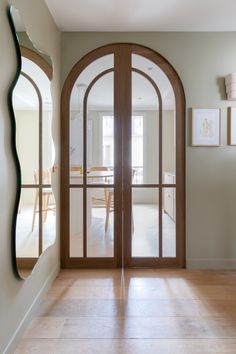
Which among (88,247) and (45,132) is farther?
(88,247)

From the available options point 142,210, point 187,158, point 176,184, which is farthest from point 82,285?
point 187,158

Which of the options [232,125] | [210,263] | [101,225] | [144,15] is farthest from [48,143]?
[210,263]

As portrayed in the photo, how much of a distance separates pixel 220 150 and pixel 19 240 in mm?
2260

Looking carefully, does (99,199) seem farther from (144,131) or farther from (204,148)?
(204,148)

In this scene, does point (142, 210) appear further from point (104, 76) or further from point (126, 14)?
point (126, 14)

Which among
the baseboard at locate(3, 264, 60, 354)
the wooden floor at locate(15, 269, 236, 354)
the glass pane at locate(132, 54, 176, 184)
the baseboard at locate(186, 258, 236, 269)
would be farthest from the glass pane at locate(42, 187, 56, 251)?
the baseboard at locate(186, 258, 236, 269)

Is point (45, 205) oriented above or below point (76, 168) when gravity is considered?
below

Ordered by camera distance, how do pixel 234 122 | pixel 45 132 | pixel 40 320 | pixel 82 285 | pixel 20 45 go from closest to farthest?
pixel 20 45, pixel 40 320, pixel 45 132, pixel 82 285, pixel 234 122

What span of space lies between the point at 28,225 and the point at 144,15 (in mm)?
2191

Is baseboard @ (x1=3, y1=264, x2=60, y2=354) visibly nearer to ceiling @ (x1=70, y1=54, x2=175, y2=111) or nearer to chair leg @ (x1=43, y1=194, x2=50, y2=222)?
chair leg @ (x1=43, y1=194, x2=50, y2=222)

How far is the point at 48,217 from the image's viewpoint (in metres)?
2.63

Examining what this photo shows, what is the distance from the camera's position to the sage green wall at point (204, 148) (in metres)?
3.18

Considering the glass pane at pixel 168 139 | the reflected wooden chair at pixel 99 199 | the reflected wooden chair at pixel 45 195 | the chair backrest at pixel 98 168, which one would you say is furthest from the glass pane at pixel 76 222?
the glass pane at pixel 168 139

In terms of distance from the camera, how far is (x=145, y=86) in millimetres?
3201
